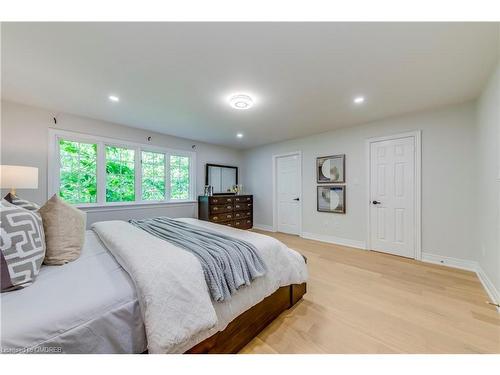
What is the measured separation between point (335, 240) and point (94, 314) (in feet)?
12.9

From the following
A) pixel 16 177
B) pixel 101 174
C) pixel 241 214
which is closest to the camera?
pixel 16 177

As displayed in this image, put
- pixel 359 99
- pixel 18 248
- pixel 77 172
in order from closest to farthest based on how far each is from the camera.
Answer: pixel 18 248, pixel 359 99, pixel 77 172

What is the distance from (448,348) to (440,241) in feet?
6.81

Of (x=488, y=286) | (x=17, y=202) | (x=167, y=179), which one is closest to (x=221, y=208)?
(x=167, y=179)

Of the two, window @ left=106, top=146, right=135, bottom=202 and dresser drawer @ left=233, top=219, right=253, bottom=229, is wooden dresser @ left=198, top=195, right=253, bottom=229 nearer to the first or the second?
dresser drawer @ left=233, top=219, right=253, bottom=229

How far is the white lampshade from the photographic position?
1.96 metres

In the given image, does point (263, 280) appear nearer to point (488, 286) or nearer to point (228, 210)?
point (488, 286)

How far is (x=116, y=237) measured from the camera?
1581 millimetres

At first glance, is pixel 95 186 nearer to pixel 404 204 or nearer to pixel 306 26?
pixel 306 26

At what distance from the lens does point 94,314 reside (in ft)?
2.83

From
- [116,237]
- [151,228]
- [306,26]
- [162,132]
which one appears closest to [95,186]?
[162,132]

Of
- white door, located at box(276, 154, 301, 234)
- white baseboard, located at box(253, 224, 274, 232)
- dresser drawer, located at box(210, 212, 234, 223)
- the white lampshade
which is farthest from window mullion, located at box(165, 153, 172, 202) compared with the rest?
white door, located at box(276, 154, 301, 234)

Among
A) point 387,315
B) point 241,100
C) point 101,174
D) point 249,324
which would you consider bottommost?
point 387,315

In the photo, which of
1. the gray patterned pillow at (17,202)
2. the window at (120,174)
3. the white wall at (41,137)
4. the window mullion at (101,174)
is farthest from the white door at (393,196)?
the window mullion at (101,174)
